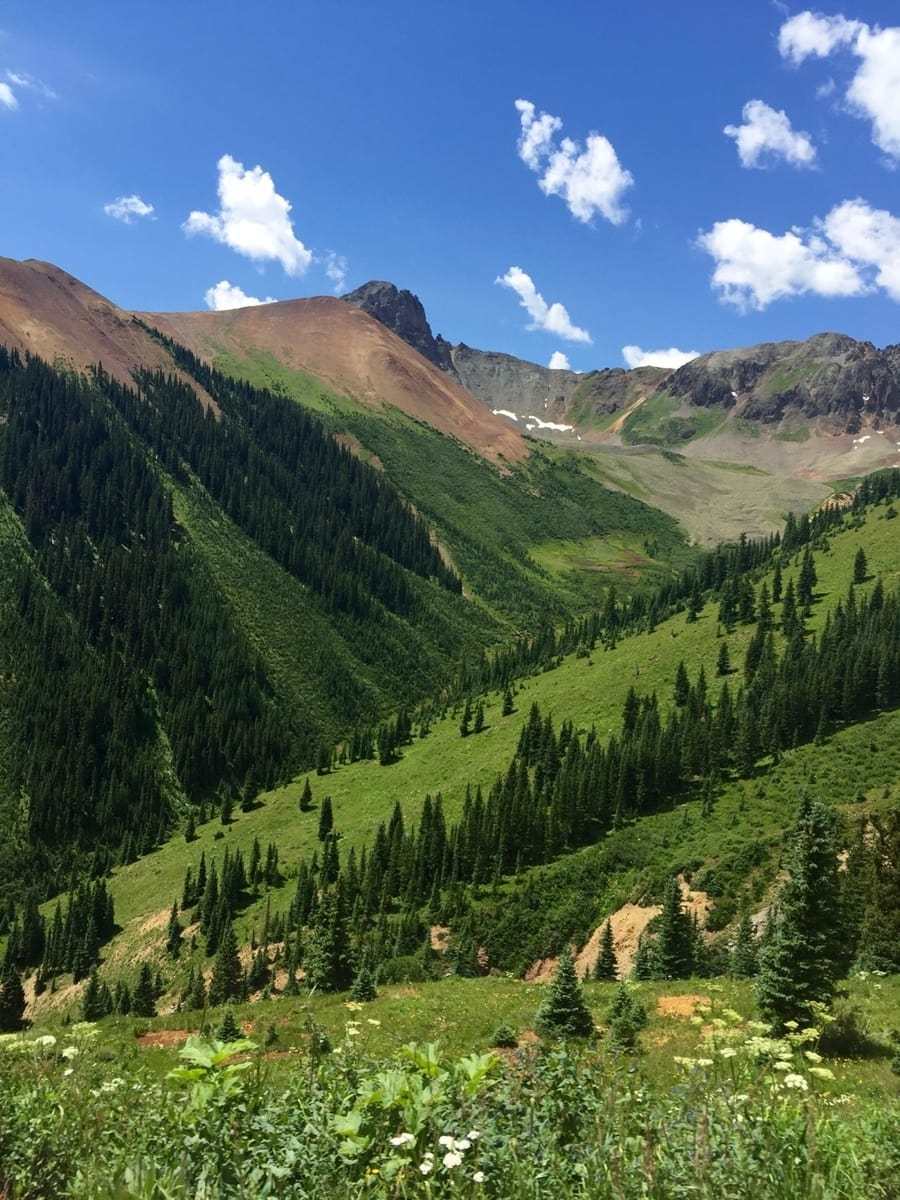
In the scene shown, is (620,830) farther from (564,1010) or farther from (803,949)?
(803,949)

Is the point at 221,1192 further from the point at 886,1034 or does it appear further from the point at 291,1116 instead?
the point at 886,1034

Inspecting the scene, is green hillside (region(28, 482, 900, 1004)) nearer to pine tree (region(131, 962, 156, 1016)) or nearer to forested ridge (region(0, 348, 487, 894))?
pine tree (region(131, 962, 156, 1016))

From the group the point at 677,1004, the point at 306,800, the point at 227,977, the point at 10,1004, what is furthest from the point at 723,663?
the point at 10,1004

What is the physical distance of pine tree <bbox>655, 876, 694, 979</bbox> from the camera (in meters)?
39.8

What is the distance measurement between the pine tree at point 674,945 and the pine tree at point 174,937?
6506 cm

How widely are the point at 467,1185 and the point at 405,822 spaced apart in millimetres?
97791

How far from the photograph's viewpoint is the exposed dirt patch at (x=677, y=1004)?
85.8 ft

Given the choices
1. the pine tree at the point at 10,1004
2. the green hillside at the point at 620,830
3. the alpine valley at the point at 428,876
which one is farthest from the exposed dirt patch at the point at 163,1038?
the pine tree at the point at 10,1004

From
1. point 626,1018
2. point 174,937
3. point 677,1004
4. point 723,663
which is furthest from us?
point 723,663

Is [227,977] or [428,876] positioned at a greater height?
[428,876]

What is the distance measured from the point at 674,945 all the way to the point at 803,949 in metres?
21.4

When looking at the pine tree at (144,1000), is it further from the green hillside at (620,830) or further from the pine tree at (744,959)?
the pine tree at (744,959)

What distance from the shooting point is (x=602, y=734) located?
109750 mm

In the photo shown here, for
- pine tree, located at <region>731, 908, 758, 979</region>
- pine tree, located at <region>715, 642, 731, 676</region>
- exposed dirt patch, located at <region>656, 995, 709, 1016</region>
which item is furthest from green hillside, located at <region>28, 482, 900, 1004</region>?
exposed dirt patch, located at <region>656, 995, 709, 1016</region>
